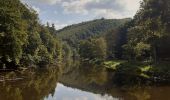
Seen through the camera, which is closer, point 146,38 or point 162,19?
point 162,19

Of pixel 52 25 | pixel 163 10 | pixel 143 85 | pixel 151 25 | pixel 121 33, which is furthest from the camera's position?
pixel 52 25

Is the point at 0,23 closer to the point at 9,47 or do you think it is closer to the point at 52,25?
the point at 9,47

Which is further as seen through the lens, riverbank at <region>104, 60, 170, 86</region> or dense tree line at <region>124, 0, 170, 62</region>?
dense tree line at <region>124, 0, 170, 62</region>

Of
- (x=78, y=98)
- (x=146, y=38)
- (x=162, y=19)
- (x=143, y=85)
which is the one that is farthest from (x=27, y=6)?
(x=78, y=98)

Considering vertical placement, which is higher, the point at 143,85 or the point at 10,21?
the point at 10,21

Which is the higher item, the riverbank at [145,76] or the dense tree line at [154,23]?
the dense tree line at [154,23]

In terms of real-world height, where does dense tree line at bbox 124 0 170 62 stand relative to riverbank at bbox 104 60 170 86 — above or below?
above

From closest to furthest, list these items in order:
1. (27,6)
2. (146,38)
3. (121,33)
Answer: (146,38) < (27,6) < (121,33)

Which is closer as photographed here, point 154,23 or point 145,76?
point 145,76

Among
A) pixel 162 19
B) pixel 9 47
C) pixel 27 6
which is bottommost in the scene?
pixel 9 47

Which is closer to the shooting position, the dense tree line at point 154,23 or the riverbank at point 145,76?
the riverbank at point 145,76

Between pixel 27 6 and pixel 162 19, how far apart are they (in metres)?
47.8

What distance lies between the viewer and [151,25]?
7000cm

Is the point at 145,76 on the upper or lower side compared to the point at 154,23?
lower
